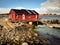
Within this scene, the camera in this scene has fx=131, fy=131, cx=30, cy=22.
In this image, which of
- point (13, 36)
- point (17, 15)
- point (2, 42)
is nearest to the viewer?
point (2, 42)

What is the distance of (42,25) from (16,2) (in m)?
4.05

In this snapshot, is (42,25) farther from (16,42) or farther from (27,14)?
(16,42)

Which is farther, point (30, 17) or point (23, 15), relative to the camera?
point (30, 17)

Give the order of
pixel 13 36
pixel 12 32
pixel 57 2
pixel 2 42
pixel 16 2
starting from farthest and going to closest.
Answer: pixel 57 2 < pixel 16 2 < pixel 12 32 < pixel 13 36 < pixel 2 42

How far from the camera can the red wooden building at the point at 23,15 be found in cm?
1364

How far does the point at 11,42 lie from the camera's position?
7.18 metres

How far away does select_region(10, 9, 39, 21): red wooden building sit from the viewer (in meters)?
13.6

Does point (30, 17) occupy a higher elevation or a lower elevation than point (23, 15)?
lower

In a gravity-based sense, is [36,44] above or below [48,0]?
below

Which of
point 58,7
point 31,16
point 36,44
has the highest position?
point 58,7

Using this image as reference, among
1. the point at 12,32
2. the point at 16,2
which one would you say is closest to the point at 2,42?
the point at 12,32

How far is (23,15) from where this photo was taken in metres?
14.0

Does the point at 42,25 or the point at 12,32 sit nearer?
the point at 12,32

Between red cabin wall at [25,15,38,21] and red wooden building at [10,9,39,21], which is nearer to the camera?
red wooden building at [10,9,39,21]
